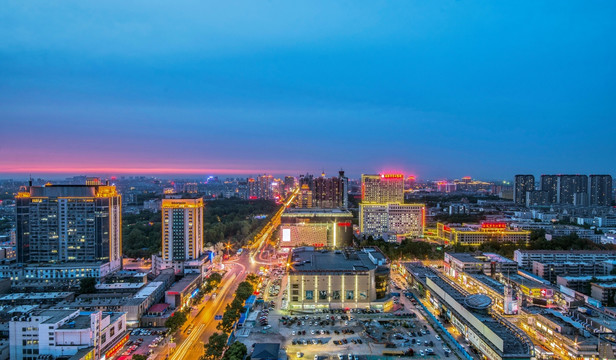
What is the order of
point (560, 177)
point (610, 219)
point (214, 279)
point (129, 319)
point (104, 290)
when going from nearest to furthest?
point (129, 319) < point (104, 290) < point (214, 279) < point (610, 219) < point (560, 177)

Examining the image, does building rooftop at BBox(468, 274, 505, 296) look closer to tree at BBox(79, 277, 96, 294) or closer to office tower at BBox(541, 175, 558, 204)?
tree at BBox(79, 277, 96, 294)

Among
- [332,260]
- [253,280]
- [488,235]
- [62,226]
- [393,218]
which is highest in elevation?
[62,226]

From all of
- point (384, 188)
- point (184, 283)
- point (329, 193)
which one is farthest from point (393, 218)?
point (184, 283)

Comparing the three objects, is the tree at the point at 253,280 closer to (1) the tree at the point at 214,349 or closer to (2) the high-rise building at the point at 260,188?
(1) the tree at the point at 214,349

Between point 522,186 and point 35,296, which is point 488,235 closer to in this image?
point 35,296

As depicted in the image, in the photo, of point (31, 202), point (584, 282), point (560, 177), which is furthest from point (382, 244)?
point (560, 177)

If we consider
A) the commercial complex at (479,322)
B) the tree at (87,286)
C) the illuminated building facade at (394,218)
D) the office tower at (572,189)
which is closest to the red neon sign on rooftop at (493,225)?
the illuminated building facade at (394,218)

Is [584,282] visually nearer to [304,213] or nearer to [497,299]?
[497,299]
